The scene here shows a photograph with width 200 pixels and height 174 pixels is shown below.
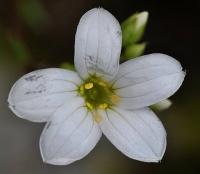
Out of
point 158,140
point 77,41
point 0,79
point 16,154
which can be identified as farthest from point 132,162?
point 77,41

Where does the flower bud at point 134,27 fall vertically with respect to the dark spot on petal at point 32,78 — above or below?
below

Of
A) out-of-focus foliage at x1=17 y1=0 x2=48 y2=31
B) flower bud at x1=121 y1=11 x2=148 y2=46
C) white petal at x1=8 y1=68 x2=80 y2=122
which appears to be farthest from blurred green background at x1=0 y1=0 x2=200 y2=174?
white petal at x1=8 y1=68 x2=80 y2=122

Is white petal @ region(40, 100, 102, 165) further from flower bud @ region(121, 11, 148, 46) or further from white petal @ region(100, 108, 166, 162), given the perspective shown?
flower bud @ region(121, 11, 148, 46)

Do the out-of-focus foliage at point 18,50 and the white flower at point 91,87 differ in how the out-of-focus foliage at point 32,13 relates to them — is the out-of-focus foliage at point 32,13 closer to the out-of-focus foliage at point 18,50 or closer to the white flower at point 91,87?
the out-of-focus foliage at point 18,50

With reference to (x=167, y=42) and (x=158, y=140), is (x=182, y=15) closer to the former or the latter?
(x=167, y=42)

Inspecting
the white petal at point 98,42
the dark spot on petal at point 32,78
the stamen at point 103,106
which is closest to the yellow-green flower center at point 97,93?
the stamen at point 103,106

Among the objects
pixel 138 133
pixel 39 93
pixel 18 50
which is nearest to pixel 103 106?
pixel 138 133

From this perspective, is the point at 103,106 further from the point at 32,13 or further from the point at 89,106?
the point at 32,13
